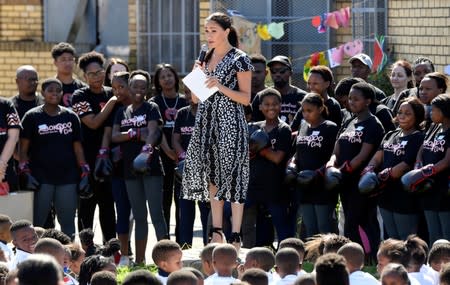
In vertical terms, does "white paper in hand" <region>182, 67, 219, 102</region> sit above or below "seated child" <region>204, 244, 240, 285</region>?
above

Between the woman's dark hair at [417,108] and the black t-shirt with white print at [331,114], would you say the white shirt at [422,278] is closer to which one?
the woman's dark hair at [417,108]

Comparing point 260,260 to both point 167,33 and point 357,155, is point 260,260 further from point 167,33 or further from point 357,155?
point 167,33

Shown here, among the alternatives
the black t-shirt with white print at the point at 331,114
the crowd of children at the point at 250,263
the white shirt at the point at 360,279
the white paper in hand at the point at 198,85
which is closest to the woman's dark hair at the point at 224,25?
the white paper in hand at the point at 198,85

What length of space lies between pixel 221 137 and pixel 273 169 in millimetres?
1520

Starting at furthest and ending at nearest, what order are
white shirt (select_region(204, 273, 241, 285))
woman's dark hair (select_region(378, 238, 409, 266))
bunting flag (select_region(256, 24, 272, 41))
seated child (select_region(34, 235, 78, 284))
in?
bunting flag (select_region(256, 24, 272, 41)) → woman's dark hair (select_region(378, 238, 409, 266)) → seated child (select_region(34, 235, 78, 284)) → white shirt (select_region(204, 273, 241, 285))

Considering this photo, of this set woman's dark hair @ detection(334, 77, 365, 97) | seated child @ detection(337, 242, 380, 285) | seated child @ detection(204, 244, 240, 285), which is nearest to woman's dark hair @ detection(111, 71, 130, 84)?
woman's dark hair @ detection(334, 77, 365, 97)

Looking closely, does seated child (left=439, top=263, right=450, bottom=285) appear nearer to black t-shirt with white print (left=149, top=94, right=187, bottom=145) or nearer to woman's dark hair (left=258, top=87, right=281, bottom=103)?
woman's dark hair (left=258, top=87, right=281, bottom=103)

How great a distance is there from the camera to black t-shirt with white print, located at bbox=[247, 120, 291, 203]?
11.3 meters

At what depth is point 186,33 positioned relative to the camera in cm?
1869

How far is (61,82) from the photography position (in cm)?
1242

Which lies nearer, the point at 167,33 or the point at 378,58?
the point at 378,58

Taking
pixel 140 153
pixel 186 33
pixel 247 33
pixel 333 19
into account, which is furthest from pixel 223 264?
pixel 186 33

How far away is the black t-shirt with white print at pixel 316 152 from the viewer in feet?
36.3

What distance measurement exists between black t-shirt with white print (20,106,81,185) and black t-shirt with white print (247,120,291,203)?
1.63m
